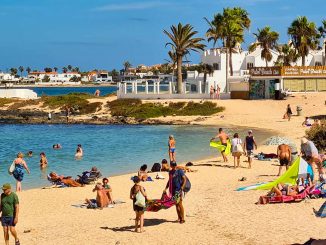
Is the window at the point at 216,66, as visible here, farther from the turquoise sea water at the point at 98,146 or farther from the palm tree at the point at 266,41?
the turquoise sea water at the point at 98,146

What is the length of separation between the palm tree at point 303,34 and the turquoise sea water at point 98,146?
24.2 m

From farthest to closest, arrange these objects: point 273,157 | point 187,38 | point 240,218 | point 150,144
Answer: point 187,38 < point 150,144 < point 273,157 < point 240,218

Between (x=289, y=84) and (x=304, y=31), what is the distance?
12.3 meters

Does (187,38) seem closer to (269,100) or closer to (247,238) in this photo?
(269,100)

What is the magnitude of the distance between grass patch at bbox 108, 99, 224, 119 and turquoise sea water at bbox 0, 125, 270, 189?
21.0ft

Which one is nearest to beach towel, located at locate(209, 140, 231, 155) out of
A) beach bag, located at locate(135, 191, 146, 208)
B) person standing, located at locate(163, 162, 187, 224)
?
person standing, located at locate(163, 162, 187, 224)

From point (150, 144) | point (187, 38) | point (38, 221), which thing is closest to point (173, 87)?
point (187, 38)

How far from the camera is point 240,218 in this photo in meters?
14.2

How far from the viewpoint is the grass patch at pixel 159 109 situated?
55.8 meters

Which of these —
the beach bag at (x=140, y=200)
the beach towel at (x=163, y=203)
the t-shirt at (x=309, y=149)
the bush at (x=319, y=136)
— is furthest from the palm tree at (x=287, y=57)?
the beach bag at (x=140, y=200)

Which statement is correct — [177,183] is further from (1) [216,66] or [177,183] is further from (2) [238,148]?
(1) [216,66]

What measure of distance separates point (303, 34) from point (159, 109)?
67.3ft

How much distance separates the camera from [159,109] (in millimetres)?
58781

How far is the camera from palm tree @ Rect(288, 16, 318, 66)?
219 feet
